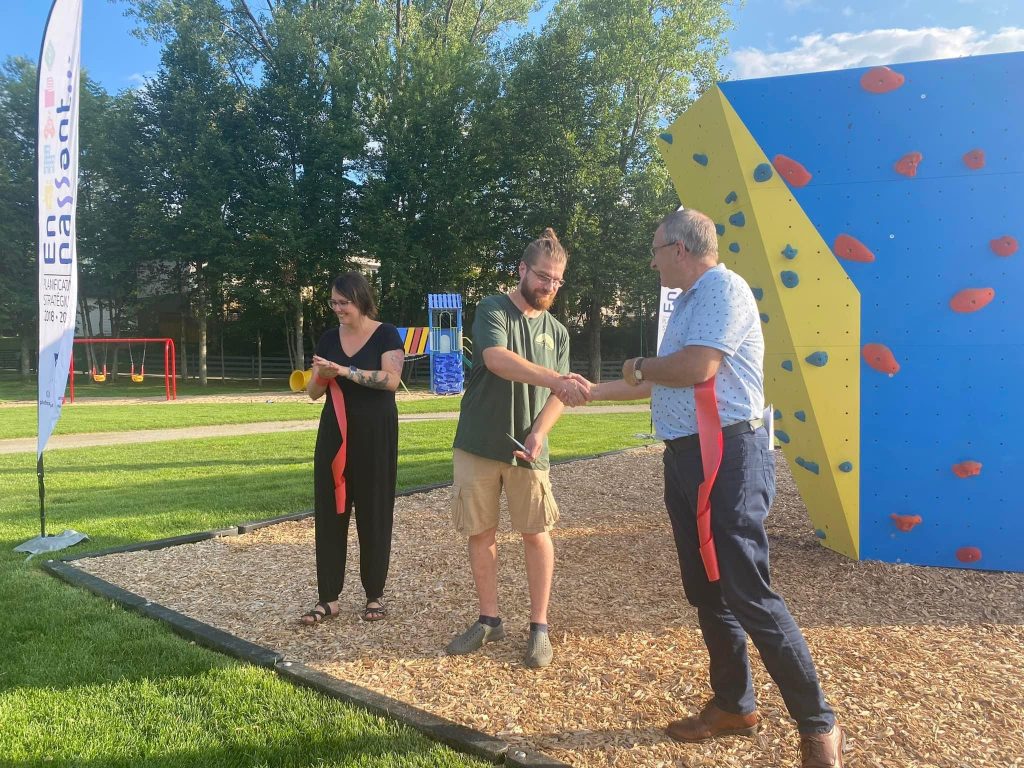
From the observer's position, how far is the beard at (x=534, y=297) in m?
3.23

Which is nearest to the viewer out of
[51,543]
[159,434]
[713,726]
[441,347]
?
[713,726]

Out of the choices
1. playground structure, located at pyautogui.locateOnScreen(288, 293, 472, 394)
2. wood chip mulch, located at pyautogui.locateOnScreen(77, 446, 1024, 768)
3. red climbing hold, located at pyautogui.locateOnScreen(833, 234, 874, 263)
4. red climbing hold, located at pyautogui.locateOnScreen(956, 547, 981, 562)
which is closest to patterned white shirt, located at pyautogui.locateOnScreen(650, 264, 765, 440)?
wood chip mulch, located at pyautogui.locateOnScreen(77, 446, 1024, 768)

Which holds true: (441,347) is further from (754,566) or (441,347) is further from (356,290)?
(754,566)

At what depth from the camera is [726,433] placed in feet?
7.79

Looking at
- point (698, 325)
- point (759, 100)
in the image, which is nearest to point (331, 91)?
point (759, 100)

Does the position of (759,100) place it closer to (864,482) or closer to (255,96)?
(864,482)

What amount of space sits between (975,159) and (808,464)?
200cm

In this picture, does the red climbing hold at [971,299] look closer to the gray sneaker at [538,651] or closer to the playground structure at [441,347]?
the gray sneaker at [538,651]

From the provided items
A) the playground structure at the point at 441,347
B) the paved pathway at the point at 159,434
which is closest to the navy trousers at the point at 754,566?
the paved pathway at the point at 159,434

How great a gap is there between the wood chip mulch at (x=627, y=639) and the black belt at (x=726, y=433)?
1.10 m

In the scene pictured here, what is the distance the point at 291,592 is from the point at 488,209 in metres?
23.7

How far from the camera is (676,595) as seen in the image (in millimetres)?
4223

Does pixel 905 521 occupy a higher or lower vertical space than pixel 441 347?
lower

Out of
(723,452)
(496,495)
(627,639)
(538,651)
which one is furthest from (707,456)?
(627,639)
